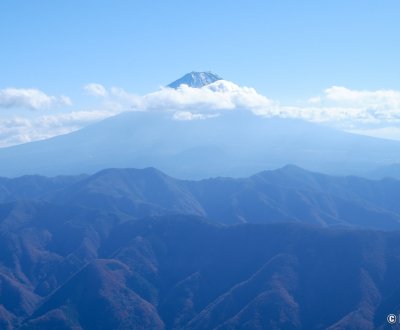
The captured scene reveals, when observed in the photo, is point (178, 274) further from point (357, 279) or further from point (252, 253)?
point (357, 279)

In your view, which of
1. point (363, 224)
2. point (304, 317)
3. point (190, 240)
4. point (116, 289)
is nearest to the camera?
point (304, 317)

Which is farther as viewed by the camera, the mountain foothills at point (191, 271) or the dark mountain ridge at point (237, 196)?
the dark mountain ridge at point (237, 196)

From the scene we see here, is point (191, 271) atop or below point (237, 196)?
atop

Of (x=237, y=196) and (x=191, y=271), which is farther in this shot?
(x=237, y=196)

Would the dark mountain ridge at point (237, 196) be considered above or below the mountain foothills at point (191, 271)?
below

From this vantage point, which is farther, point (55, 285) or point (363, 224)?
point (363, 224)

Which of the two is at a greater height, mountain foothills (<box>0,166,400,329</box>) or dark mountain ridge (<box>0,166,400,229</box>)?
mountain foothills (<box>0,166,400,329</box>)

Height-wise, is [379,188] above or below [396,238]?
below

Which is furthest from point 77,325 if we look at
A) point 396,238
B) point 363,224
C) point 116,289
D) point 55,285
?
point 363,224
